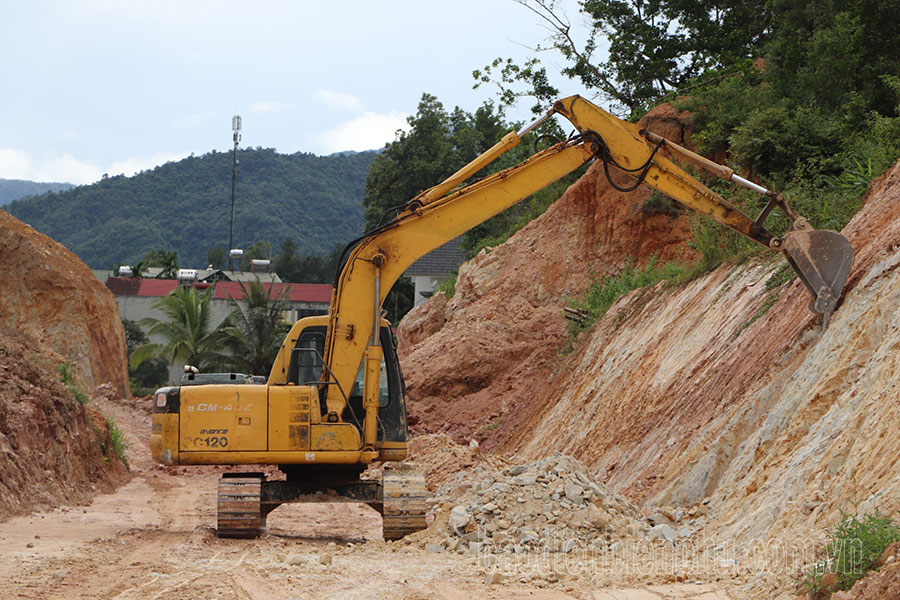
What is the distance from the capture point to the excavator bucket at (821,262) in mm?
12477

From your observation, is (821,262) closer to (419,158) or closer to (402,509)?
(402,509)

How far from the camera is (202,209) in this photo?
460 feet

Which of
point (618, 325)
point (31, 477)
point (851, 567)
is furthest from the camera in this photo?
point (618, 325)

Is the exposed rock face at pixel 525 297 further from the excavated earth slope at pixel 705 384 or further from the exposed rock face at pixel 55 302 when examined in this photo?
the exposed rock face at pixel 55 302

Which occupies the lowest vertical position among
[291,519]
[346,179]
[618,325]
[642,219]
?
→ [291,519]

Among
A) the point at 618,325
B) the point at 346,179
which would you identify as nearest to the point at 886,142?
the point at 618,325

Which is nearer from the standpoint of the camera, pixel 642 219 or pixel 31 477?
pixel 31 477

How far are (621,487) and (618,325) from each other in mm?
7656

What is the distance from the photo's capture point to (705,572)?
353 inches

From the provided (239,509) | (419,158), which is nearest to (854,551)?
(239,509)

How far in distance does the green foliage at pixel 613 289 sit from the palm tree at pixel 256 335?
1614 cm

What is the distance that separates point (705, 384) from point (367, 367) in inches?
204

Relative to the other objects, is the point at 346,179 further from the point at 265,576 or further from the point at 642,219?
the point at 265,576

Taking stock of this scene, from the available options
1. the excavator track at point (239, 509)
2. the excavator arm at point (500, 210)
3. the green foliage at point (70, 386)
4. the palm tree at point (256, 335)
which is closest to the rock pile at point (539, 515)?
the excavator arm at point (500, 210)
